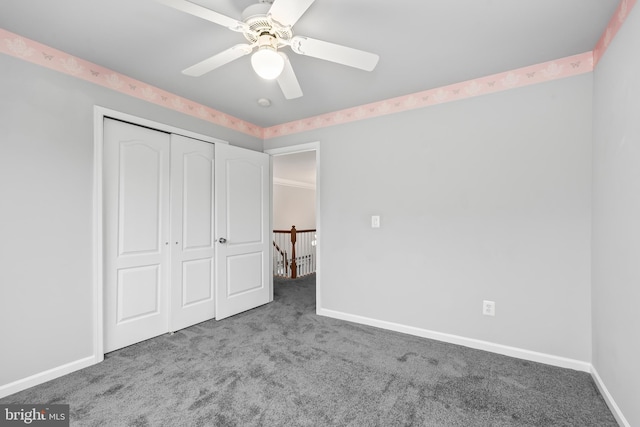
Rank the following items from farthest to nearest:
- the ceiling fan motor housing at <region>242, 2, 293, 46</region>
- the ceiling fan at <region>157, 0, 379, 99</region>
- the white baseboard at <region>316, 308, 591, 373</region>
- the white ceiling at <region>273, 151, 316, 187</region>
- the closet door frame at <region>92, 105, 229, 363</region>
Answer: the white ceiling at <region>273, 151, 316, 187</region> → the closet door frame at <region>92, 105, 229, 363</region> → the white baseboard at <region>316, 308, 591, 373</region> → the ceiling fan motor housing at <region>242, 2, 293, 46</region> → the ceiling fan at <region>157, 0, 379, 99</region>

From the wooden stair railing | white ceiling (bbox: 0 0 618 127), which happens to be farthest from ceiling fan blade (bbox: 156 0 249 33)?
the wooden stair railing

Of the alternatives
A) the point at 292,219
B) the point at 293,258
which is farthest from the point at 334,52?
the point at 292,219

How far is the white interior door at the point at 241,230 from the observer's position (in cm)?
332

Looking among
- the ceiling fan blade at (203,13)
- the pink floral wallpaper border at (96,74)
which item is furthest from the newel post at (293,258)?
the ceiling fan blade at (203,13)

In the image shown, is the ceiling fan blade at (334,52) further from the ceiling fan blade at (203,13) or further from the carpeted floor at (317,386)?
the carpeted floor at (317,386)

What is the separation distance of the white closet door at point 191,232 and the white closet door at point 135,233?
0.29 ft

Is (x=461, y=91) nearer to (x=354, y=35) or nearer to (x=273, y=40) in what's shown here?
(x=354, y=35)

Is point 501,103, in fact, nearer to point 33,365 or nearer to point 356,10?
point 356,10

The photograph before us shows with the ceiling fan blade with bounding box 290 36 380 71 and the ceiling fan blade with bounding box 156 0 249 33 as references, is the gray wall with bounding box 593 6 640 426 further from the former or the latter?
the ceiling fan blade with bounding box 156 0 249 33

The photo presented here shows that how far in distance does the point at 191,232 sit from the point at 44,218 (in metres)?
1.18

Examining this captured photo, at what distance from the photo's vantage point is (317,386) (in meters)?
2.00

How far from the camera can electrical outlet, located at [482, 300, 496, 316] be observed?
2510 mm

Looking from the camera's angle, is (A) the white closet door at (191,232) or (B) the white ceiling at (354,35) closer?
(B) the white ceiling at (354,35)

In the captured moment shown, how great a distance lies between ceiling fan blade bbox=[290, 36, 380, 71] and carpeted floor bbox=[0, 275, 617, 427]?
6.65ft
